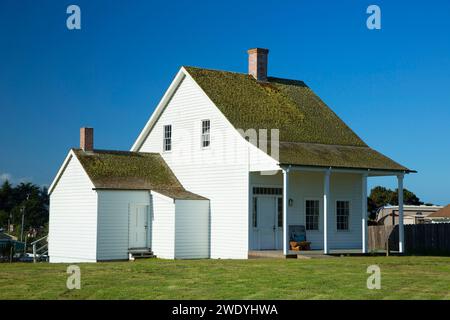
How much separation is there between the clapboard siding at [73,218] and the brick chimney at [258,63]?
9.73 m

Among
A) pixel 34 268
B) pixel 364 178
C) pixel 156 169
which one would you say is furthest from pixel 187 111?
pixel 34 268

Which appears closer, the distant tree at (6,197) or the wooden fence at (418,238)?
the wooden fence at (418,238)

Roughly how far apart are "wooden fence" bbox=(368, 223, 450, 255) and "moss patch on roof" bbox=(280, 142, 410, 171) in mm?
4483

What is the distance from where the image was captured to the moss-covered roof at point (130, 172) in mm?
33003

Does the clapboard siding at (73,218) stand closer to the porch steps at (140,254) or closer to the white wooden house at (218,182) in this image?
the white wooden house at (218,182)

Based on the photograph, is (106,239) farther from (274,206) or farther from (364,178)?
(364,178)

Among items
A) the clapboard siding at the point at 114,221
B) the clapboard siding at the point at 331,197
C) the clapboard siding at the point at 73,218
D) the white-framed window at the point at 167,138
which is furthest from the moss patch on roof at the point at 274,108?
the clapboard siding at the point at 73,218

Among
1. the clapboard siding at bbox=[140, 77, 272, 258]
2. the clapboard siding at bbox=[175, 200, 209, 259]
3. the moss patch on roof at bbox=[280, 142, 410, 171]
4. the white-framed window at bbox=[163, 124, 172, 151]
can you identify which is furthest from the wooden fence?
the white-framed window at bbox=[163, 124, 172, 151]

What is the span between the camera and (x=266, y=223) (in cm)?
3183

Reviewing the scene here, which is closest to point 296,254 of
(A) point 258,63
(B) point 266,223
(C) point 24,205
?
(B) point 266,223

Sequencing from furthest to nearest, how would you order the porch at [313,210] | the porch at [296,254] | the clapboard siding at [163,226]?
1. the clapboard siding at [163,226]
2. the porch at [313,210]
3. the porch at [296,254]

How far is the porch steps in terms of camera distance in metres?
33.0

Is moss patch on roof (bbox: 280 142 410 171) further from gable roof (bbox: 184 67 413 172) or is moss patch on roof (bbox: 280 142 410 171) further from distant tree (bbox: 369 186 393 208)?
distant tree (bbox: 369 186 393 208)
